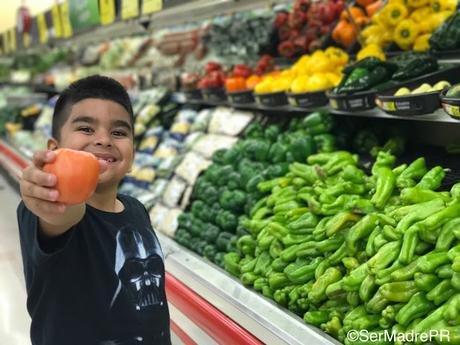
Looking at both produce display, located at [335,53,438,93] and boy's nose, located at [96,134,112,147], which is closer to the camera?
boy's nose, located at [96,134,112,147]

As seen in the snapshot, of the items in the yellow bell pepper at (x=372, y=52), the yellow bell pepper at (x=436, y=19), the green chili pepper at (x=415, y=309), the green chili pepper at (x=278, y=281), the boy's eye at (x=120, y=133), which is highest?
the yellow bell pepper at (x=436, y=19)

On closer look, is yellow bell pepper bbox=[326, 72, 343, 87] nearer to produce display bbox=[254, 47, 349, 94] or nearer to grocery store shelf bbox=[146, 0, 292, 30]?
produce display bbox=[254, 47, 349, 94]

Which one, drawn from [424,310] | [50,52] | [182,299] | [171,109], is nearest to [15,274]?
[171,109]

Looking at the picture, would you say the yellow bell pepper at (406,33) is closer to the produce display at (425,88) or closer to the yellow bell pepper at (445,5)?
the yellow bell pepper at (445,5)

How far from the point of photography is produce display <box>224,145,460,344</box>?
67.5 inches

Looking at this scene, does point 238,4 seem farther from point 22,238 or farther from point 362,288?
point 22,238

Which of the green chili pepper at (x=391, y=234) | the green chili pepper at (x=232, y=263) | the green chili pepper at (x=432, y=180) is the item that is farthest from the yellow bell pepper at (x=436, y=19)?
the green chili pepper at (x=232, y=263)

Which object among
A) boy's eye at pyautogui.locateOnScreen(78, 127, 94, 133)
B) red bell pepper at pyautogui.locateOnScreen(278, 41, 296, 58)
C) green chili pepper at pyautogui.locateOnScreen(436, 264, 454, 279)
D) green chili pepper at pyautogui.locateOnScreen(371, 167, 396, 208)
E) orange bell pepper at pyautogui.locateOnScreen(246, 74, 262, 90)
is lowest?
green chili pepper at pyautogui.locateOnScreen(436, 264, 454, 279)

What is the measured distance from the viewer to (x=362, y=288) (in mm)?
1876

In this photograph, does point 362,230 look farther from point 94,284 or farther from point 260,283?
point 94,284

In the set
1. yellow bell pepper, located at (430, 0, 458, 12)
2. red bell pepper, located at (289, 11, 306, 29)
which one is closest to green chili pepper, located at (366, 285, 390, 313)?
yellow bell pepper, located at (430, 0, 458, 12)

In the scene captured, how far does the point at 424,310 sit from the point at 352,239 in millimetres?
421

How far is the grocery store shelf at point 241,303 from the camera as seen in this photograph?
2002mm

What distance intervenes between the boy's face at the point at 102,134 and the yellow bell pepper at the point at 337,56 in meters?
2.04
